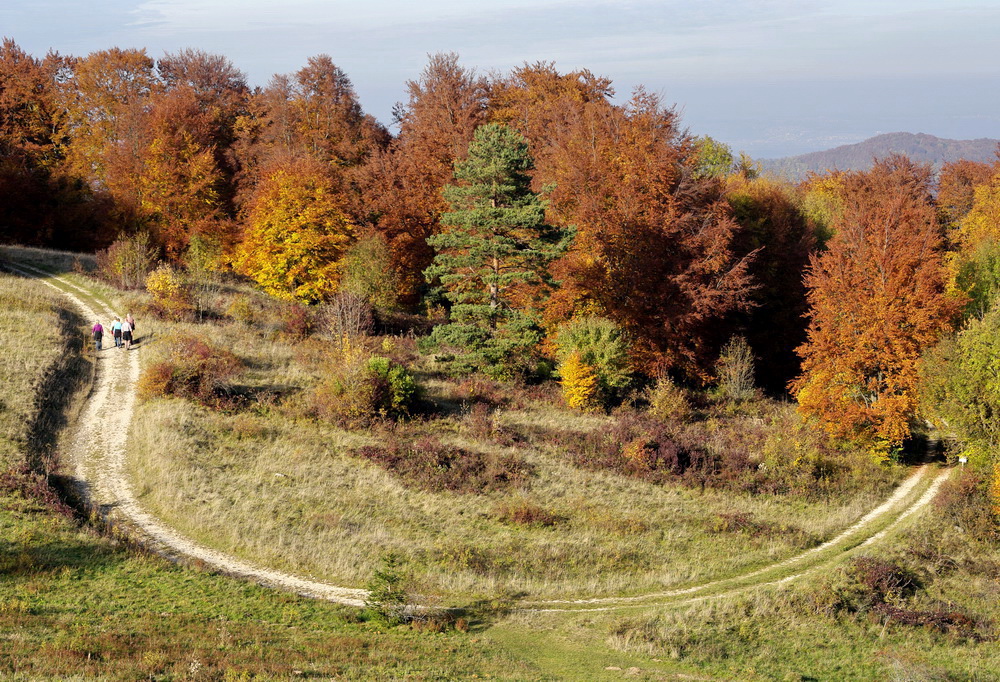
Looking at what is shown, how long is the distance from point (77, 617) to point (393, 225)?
39.4 m

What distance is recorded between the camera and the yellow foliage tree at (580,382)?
120ft

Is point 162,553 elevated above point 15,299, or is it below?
below

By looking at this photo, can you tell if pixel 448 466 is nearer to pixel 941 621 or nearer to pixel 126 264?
pixel 941 621

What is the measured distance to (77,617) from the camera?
607 inches

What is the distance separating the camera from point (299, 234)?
46.4 m

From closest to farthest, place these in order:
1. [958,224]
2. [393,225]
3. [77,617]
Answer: [77,617], [393,225], [958,224]

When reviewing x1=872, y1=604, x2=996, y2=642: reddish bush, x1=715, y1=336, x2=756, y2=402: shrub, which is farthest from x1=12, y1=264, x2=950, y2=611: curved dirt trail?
x1=715, y1=336, x2=756, y2=402: shrub

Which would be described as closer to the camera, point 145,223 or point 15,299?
point 15,299

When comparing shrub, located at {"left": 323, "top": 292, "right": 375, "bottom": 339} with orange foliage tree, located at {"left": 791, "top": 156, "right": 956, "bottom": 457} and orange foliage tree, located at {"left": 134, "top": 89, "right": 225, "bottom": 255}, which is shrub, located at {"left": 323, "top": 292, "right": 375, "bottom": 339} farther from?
orange foliage tree, located at {"left": 791, "top": 156, "right": 956, "bottom": 457}

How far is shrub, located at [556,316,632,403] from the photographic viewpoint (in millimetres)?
36875

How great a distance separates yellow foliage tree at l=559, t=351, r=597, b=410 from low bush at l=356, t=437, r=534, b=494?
24.0 ft

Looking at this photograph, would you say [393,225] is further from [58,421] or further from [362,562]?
[362,562]


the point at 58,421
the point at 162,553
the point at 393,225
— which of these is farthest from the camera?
the point at 393,225

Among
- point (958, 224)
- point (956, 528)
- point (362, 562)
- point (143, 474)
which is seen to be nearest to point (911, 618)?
point (956, 528)
